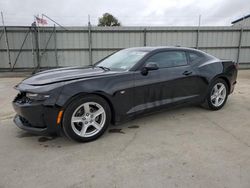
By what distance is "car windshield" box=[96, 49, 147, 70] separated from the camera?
3.68m

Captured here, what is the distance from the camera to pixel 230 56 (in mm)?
13328

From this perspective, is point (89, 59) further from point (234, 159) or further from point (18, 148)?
point (234, 159)

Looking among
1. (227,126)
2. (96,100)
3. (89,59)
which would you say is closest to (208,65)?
(227,126)

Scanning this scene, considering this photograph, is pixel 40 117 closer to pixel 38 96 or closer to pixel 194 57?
pixel 38 96

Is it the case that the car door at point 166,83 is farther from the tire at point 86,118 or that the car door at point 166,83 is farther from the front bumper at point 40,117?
the front bumper at point 40,117

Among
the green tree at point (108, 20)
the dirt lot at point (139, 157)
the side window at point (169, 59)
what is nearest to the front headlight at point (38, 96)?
the dirt lot at point (139, 157)

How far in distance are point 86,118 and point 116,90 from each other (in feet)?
2.03

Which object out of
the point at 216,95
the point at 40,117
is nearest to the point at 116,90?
the point at 40,117

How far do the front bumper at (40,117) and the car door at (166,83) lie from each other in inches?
48.9

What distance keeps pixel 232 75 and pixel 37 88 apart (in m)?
4.16

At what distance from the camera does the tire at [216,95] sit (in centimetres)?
450

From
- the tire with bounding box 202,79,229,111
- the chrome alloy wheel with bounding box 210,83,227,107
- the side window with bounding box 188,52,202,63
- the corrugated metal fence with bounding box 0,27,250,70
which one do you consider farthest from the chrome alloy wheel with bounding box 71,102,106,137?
the corrugated metal fence with bounding box 0,27,250,70

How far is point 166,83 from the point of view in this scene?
3.80 metres

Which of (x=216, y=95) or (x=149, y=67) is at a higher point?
(x=149, y=67)
